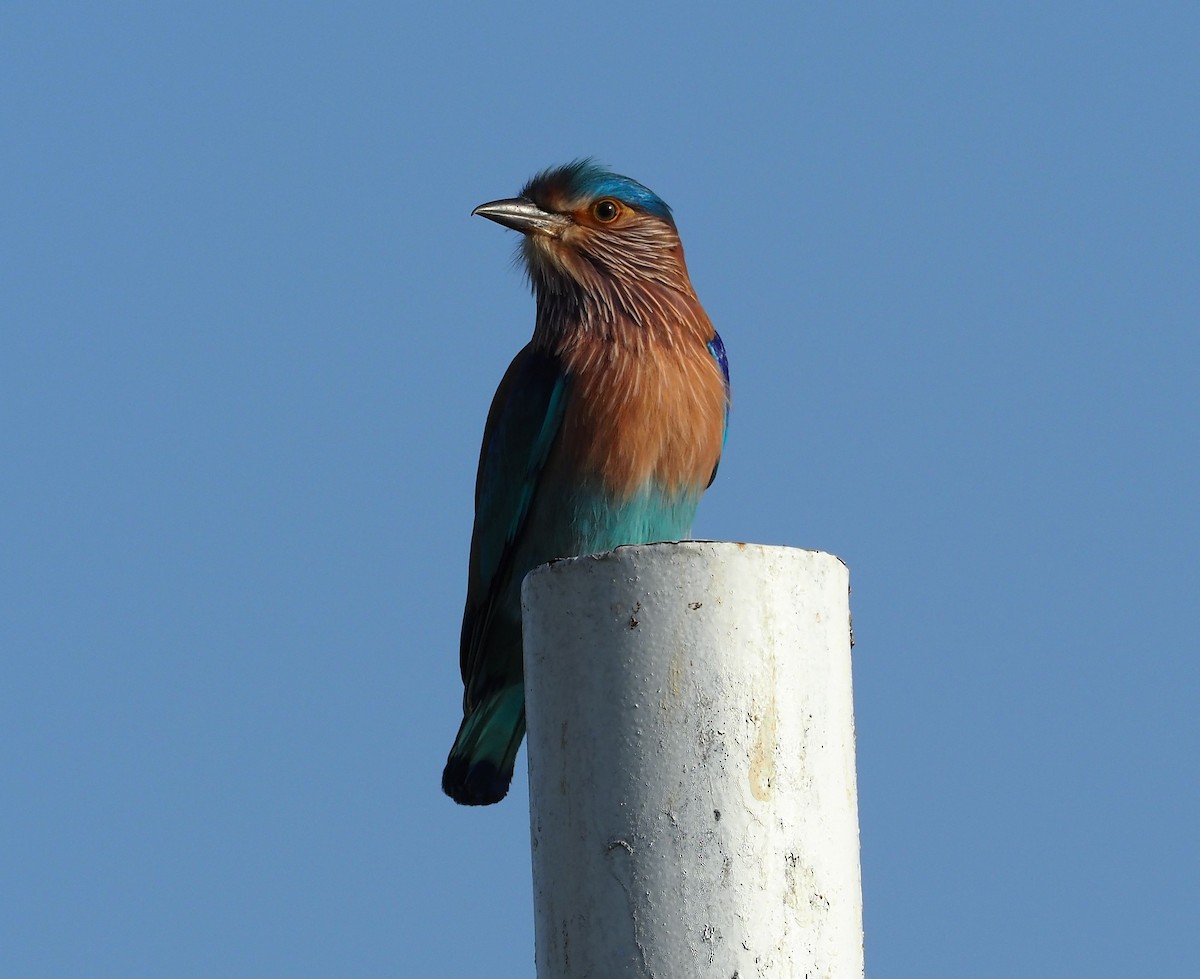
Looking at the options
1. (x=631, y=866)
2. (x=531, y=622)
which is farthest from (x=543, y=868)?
(x=531, y=622)

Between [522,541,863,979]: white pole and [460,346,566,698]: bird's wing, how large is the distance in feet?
8.82

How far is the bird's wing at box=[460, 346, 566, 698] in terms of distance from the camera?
6594 mm

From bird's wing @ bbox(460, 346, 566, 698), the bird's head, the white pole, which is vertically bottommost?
the white pole

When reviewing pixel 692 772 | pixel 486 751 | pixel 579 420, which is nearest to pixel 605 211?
pixel 579 420

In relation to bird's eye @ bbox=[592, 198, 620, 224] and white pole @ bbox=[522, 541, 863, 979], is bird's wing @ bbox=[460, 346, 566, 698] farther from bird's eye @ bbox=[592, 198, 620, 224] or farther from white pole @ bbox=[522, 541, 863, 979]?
white pole @ bbox=[522, 541, 863, 979]

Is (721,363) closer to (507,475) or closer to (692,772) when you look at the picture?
(507,475)

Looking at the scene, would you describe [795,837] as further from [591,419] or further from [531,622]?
[591,419]

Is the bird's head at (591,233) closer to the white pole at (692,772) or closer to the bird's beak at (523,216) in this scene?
the bird's beak at (523,216)

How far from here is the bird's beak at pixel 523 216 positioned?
707cm

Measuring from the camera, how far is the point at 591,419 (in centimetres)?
643

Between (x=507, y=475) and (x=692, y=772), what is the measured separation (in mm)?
3182

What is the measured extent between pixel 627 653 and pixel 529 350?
3.39 meters

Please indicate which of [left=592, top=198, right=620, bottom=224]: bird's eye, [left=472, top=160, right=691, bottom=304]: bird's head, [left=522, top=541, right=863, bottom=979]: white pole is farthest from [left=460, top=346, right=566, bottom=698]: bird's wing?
[left=522, top=541, right=863, bottom=979]: white pole

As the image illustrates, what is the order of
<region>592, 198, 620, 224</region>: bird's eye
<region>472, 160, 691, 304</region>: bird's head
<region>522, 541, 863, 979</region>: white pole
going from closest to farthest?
<region>522, 541, 863, 979</region>: white pole
<region>472, 160, 691, 304</region>: bird's head
<region>592, 198, 620, 224</region>: bird's eye
